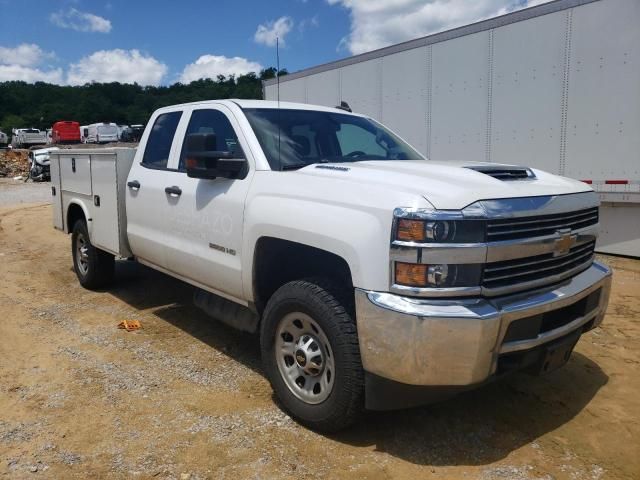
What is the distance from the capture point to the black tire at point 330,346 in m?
3.02

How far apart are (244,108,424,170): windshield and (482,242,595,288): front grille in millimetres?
1533

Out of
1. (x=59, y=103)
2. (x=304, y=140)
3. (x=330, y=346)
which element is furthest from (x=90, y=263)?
(x=59, y=103)

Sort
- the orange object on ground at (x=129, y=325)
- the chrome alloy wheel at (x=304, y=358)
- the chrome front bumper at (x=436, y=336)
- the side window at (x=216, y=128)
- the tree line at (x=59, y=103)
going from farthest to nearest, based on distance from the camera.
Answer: the tree line at (x=59, y=103)
the orange object on ground at (x=129, y=325)
the side window at (x=216, y=128)
the chrome alloy wheel at (x=304, y=358)
the chrome front bumper at (x=436, y=336)

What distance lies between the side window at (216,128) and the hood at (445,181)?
0.82m

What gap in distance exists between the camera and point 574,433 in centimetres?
332

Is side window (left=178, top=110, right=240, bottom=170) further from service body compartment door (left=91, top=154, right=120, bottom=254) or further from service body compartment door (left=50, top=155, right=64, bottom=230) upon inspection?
service body compartment door (left=50, top=155, right=64, bottom=230)

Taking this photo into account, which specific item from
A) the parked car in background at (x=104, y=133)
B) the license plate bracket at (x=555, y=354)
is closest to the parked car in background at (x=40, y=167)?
the parked car in background at (x=104, y=133)

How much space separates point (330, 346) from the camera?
313cm

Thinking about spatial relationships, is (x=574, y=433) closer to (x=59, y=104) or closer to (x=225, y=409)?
(x=225, y=409)

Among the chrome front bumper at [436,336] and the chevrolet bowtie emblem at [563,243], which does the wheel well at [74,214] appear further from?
the chevrolet bowtie emblem at [563,243]

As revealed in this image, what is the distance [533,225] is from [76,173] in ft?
17.3

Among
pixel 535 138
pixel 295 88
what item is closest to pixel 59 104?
pixel 295 88

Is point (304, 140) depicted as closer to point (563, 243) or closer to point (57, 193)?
point (563, 243)

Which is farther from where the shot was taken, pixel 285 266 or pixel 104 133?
pixel 104 133
